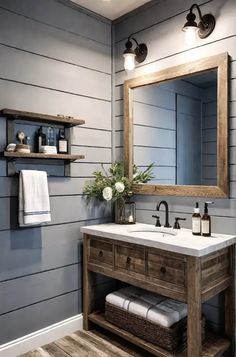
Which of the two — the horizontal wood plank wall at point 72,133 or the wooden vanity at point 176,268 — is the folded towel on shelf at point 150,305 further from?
the horizontal wood plank wall at point 72,133

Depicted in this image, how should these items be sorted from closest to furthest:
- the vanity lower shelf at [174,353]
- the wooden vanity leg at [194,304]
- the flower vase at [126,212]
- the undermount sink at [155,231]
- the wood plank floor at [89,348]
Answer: the wooden vanity leg at [194,304] → the vanity lower shelf at [174,353] → the wood plank floor at [89,348] → the undermount sink at [155,231] → the flower vase at [126,212]

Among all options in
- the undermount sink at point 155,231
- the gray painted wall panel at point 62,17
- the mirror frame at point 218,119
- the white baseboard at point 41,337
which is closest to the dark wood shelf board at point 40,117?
the mirror frame at point 218,119

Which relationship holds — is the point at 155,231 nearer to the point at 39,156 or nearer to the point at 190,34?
the point at 39,156

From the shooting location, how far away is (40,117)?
2.15m

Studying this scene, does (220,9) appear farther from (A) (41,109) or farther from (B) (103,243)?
(B) (103,243)

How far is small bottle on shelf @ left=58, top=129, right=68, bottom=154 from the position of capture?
234cm

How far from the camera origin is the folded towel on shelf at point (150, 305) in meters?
2.01

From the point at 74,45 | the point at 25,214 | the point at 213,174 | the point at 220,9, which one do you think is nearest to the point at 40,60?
the point at 74,45

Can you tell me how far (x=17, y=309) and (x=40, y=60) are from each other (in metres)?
1.80

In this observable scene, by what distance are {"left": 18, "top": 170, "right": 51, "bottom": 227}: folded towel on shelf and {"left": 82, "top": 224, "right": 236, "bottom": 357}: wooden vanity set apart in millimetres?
438

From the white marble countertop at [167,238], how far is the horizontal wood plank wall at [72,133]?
28 centimetres

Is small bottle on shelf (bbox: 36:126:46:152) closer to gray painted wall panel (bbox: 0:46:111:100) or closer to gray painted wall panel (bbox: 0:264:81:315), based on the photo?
gray painted wall panel (bbox: 0:46:111:100)

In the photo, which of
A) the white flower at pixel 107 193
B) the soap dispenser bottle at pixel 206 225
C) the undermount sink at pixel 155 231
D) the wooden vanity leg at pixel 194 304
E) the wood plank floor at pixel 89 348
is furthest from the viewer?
the white flower at pixel 107 193

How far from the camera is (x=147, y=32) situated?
252 cm
